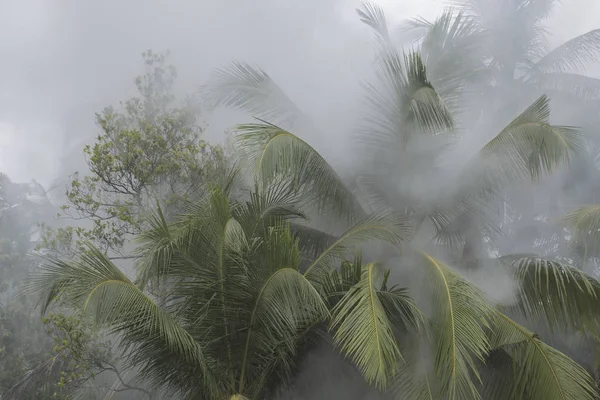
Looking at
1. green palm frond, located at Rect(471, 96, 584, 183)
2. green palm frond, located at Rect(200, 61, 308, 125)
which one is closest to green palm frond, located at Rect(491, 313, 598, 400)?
green palm frond, located at Rect(471, 96, 584, 183)

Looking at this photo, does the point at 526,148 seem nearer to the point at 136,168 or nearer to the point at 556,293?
the point at 556,293

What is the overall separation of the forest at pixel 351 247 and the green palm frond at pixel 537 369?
0.02 meters

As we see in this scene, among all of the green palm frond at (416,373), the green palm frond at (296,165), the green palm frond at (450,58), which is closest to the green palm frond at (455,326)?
the green palm frond at (416,373)

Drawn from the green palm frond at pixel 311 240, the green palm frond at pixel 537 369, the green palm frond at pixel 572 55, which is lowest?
the green palm frond at pixel 537 369

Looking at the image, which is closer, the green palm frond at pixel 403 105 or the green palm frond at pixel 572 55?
the green palm frond at pixel 403 105

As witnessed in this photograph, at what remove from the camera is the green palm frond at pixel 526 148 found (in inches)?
238

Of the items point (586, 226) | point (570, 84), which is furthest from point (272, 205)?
point (570, 84)

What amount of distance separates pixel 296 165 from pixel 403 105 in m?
1.27

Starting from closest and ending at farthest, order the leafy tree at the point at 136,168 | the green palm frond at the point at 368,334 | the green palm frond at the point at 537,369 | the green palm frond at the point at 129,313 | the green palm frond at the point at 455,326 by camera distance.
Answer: the green palm frond at the point at 368,334
the green palm frond at the point at 129,313
the green palm frond at the point at 455,326
the green palm frond at the point at 537,369
the leafy tree at the point at 136,168

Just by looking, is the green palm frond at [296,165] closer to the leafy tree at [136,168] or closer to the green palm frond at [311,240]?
the green palm frond at [311,240]

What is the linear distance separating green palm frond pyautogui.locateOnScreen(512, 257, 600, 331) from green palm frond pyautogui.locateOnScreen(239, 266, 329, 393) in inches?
79.6

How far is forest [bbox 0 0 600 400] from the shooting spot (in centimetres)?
511

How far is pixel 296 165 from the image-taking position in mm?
6156

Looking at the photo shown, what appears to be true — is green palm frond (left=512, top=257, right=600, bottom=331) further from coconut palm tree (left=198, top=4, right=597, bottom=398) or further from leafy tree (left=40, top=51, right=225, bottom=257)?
leafy tree (left=40, top=51, right=225, bottom=257)
